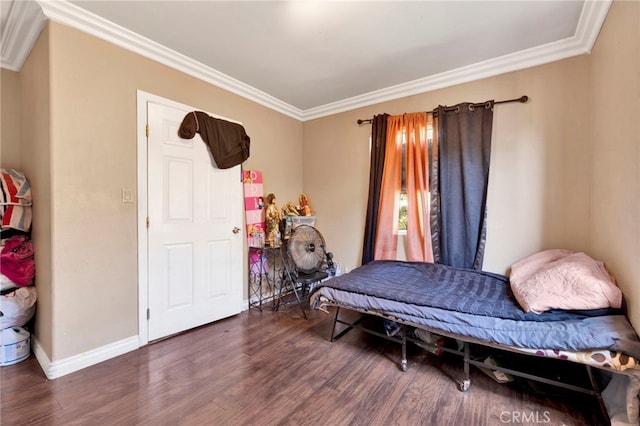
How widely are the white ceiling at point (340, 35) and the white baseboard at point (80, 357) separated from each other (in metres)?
2.41

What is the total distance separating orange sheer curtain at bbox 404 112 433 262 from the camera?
297cm

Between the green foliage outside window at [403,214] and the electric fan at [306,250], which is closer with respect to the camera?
the electric fan at [306,250]

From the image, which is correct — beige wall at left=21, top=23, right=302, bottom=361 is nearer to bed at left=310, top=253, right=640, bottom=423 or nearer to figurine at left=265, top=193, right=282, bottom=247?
figurine at left=265, top=193, right=282, bottom=247

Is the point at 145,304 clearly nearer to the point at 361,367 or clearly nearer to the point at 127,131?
the point at 127,131

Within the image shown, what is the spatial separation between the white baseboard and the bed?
61.5 inches

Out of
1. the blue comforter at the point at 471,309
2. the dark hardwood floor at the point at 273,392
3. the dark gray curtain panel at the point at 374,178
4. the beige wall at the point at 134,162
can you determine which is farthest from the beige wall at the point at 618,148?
the dark gray curtain panel at the point at 374,178

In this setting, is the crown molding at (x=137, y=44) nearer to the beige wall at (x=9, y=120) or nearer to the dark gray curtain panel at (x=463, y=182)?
the beige wall at (x=9, y=120)

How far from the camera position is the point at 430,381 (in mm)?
1855

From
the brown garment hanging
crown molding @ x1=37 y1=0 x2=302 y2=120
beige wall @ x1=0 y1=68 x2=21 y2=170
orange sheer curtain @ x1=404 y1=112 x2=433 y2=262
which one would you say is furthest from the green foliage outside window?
beige wall @ x1=0 y1=68 x2=21 y2=170

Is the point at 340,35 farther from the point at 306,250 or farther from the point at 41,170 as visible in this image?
the point at 41,170

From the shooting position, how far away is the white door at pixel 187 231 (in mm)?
2385

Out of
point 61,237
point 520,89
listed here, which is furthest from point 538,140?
point 61,237

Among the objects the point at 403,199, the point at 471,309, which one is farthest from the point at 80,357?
the point at 403,199

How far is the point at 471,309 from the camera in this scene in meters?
1.77
